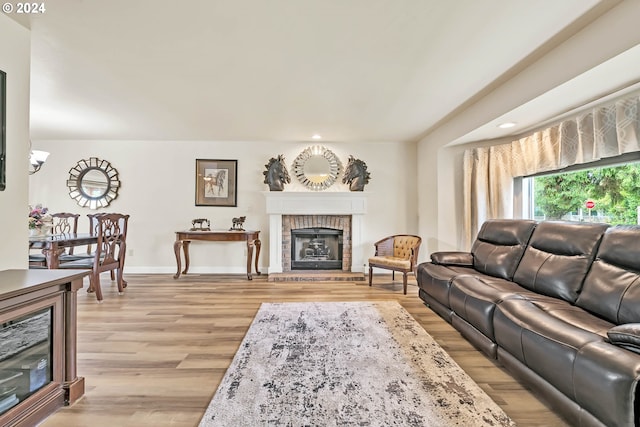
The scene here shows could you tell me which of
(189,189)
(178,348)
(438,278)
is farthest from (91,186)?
(438,278)

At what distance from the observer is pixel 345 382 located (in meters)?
1.88

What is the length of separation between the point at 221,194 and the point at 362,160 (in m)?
2.62

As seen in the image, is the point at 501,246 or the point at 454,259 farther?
the point at 454,259

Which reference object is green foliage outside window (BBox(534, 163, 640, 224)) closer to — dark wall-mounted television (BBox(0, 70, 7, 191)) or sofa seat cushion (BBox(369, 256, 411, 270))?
sofa seat cushion (BBox(369, 256, 411, 270))

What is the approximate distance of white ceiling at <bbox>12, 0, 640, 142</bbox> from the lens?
1.92 meters

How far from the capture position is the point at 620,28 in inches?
73.7

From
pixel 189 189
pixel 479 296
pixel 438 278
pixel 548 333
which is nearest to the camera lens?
pixel 548 333

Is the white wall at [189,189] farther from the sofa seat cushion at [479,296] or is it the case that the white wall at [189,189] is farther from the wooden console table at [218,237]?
the sofa seat cushion at [479,296]

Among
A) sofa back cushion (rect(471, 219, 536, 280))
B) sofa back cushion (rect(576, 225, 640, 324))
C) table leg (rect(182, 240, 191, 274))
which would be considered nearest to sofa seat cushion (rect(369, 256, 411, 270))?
sofa back cushion (rect(471, 219, 536, 280))

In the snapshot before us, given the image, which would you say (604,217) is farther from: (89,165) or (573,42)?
(89,165)

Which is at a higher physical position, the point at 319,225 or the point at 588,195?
the point at 588,195

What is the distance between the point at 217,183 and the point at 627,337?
5.34 meters

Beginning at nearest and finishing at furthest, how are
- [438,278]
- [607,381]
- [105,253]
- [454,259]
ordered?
1. [607,381]
2. [438,278]
3. [454,259]
4. [105,253]

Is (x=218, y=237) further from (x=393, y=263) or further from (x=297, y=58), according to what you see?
(x=297, y=58)
